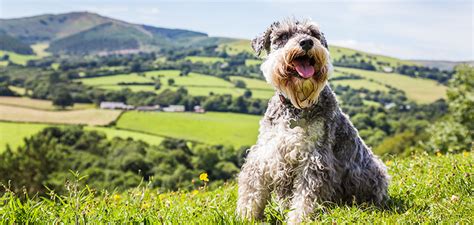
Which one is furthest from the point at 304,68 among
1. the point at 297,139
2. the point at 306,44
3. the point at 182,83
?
the point at 182,83

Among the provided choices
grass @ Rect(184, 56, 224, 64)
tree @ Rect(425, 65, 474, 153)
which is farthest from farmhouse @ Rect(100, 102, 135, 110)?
tree @ Rect(425, 65, 474, 153)

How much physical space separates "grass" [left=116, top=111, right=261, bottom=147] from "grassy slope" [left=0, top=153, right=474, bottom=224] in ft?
281

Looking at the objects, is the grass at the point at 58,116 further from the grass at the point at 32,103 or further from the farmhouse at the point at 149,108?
the farmhouse at the point at 149,108

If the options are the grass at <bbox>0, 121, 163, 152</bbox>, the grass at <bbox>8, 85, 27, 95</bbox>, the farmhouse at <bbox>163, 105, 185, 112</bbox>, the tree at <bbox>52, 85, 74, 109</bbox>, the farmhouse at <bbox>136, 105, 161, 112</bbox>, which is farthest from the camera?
the grass at <bbox>8, 85, 27, 95</bbox>

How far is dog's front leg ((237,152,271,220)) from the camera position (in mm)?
6344

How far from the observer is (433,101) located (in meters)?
140

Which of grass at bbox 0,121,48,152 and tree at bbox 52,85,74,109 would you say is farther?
tree at bbox 52,85,74,109

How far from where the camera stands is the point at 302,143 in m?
6.15

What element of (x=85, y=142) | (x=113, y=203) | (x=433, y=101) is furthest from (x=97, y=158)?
(x=433, y=101)

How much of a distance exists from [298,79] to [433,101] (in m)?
145

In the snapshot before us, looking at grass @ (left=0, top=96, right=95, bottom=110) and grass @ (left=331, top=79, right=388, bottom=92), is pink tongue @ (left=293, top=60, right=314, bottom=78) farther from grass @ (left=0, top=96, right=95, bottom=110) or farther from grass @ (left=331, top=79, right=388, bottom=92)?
grass @ (left=331, top=79, right=388, bottom=92)

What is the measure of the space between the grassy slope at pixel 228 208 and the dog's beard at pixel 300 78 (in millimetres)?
1371

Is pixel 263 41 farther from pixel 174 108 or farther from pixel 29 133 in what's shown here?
pixel 174 108

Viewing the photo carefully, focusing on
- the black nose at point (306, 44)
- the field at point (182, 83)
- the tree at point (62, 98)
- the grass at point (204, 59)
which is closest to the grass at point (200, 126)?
the field at point (182, 83)
